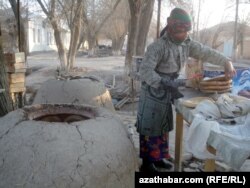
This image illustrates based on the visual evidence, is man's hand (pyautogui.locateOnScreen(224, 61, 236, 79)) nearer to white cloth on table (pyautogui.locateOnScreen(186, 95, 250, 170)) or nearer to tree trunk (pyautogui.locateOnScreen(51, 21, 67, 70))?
white cloth on table (pyautogui.locateOnScreen(186, 95, 250, 170))

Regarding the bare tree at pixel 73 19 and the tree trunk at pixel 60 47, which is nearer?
the tree trunk at pixel 60 47

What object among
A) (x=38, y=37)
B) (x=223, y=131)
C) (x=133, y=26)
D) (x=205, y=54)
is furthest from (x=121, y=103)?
(x=38, y=37)

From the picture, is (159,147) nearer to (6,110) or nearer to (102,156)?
(102,156)

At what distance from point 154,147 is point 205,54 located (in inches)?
44.8

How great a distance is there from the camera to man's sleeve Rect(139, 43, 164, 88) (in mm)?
3187

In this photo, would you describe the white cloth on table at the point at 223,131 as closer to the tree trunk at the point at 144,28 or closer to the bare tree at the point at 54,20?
the tree trunk at the point at 144,28

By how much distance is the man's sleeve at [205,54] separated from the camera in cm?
351

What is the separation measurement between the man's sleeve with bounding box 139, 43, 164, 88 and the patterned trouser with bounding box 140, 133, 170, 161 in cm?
78

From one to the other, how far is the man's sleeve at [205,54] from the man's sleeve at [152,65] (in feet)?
1.34

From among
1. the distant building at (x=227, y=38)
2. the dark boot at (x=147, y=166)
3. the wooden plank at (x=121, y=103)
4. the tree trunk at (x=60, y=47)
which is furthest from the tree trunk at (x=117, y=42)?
the dark boot at (x=147, y=166)

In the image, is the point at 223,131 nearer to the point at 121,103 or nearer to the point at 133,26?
the point at 121,103

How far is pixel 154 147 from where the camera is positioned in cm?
379

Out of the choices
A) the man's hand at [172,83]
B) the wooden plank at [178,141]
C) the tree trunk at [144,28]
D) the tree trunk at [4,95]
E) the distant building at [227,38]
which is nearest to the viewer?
the man's hand at [172,83]

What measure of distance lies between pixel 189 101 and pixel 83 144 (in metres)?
1.03
